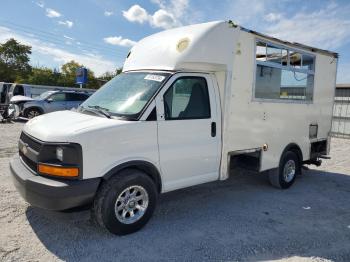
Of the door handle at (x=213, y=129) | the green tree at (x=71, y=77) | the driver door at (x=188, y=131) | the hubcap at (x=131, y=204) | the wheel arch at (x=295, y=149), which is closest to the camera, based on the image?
the hubcap at (x=131, y=204)

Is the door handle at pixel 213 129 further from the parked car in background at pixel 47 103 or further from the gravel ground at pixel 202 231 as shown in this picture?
the parked car in background at pixel 47 103

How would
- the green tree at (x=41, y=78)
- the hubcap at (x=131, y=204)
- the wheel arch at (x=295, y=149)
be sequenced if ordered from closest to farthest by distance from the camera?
the hubcap at (x=131, y=204)
the wheel arch at (x=295, y=149)
the green tree at (x=41, y=78)

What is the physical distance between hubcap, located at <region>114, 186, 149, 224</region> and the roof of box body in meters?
1.74

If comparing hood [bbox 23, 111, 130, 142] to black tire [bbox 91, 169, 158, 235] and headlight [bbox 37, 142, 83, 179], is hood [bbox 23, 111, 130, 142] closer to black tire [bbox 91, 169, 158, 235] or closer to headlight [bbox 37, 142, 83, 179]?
headlight [bbox 37, 142, 83, 179]

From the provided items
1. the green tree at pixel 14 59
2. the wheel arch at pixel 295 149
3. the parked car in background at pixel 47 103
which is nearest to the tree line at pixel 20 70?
the green tree at pixel 14 59

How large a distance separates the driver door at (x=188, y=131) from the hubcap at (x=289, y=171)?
6.90ft

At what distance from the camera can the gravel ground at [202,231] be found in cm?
363

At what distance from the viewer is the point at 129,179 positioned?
387cm

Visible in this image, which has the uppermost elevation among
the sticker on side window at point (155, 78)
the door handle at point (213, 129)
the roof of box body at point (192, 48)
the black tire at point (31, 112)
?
the roof of box body at point (192, 48)

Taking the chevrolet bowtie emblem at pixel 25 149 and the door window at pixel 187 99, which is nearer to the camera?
the chevrolet bowtie emblem at pixel 25 149

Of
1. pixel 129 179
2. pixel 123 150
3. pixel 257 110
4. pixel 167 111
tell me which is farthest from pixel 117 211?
pixel 257 110

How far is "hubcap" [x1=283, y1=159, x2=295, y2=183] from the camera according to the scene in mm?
6348

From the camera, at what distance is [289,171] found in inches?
255

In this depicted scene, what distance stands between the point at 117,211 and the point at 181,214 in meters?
1.24
